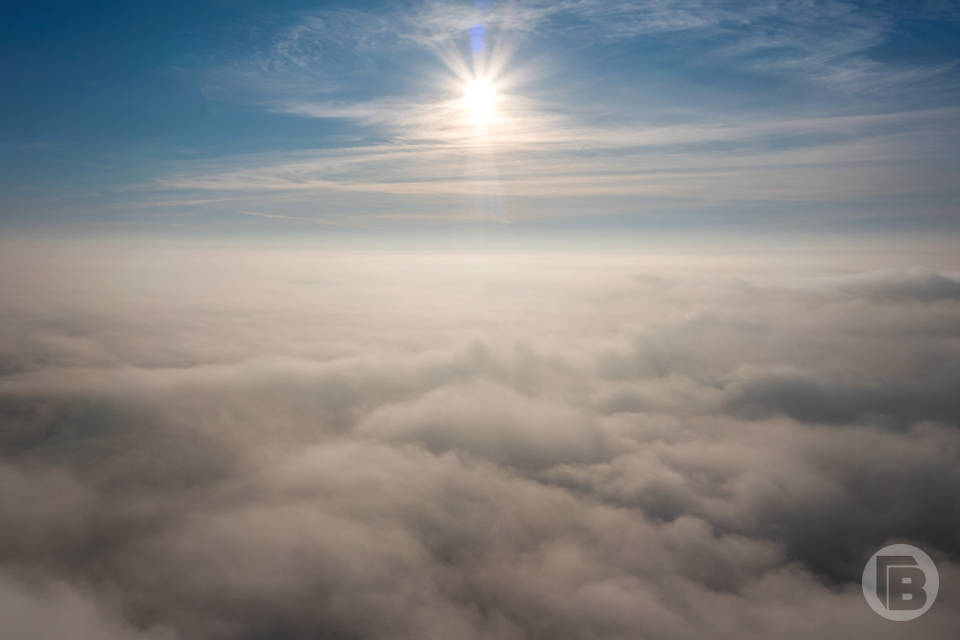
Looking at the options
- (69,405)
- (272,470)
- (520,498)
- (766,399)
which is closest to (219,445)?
(272,470)

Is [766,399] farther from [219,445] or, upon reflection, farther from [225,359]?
[225,359]

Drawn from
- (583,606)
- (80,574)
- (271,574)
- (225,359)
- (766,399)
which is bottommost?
(80,574)

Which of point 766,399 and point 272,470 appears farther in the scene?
point 766,399

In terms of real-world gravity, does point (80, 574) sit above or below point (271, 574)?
below

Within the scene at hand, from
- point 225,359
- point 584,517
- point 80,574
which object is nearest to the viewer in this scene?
point 80,574

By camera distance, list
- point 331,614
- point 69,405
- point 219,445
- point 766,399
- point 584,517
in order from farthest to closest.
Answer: point 766,399, point 69,405, point 219,445, point 584,517, point 331,614

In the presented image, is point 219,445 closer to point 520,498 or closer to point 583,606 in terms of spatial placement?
point 520,498
